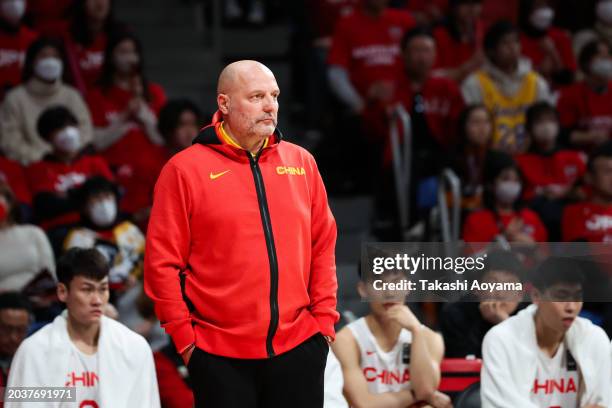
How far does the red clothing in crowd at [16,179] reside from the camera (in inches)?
313

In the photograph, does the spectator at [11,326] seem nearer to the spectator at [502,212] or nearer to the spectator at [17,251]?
the spectator at [17,251]

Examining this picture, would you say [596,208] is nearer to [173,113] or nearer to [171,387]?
[173,113]

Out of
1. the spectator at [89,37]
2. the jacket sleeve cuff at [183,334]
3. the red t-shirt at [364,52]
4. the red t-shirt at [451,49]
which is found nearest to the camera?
the jacket sleeve cuff at [183,334]

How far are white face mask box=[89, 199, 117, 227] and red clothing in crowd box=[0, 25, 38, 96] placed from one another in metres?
1.92

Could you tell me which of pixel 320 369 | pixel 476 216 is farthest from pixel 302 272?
pixel 476 216

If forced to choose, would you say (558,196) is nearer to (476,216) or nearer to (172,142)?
(476,216)

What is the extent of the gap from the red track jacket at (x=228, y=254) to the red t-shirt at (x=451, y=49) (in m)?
5.64

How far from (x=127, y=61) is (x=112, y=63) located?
136 mm

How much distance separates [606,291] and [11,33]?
5.18 metres

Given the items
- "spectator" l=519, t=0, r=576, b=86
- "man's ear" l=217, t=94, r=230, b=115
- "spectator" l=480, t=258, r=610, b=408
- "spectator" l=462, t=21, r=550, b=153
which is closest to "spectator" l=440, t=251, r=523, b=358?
"spectator" l=480, t=258, r=610, b=408

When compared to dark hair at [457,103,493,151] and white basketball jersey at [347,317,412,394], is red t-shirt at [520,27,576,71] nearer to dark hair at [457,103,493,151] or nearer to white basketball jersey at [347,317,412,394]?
dark hair at [457,103,493,151]

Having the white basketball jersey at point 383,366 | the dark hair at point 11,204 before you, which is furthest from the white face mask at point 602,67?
the dark hair at point 11,204

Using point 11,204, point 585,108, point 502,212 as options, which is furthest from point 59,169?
point 585,108

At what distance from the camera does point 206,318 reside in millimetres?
4344
